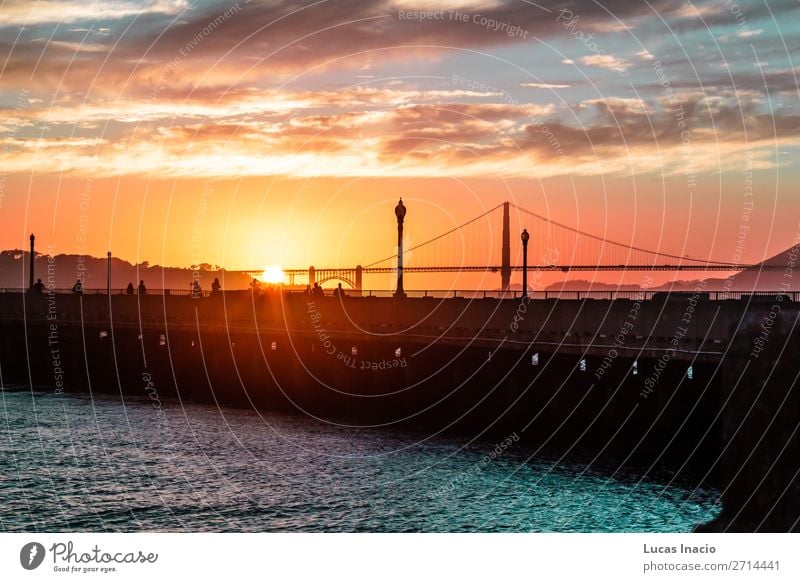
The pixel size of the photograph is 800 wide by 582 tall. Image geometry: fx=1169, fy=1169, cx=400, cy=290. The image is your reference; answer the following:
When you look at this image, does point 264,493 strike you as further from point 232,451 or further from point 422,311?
point 422,311

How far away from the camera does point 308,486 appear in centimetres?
4912
